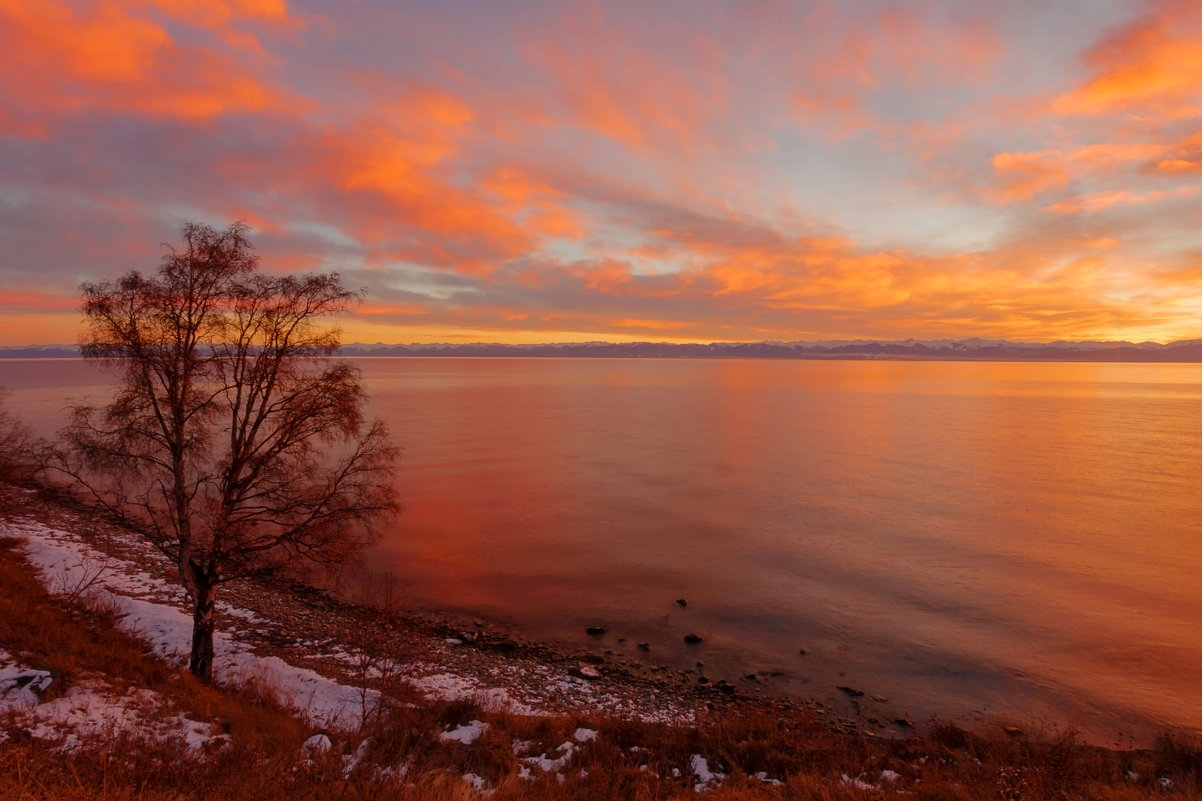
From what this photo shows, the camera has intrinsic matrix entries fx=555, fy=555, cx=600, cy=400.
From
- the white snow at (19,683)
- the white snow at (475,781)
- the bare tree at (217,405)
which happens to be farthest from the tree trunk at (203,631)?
the white snow at (475,781)

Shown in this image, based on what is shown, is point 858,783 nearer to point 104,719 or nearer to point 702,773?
point 702,773

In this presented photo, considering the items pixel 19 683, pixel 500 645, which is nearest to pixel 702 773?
pixel 500 645

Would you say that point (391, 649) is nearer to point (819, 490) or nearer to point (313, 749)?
point (313, 749)

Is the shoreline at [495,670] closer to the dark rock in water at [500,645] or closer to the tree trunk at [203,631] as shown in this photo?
the dark rock in water at [500,645]

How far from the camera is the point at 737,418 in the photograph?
346 ft

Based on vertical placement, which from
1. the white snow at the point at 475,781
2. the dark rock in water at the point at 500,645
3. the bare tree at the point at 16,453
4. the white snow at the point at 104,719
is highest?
the bare tree at the point at 16,453

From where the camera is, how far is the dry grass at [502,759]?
10633mm

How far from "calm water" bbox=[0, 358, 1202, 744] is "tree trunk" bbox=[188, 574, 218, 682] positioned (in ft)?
37.1

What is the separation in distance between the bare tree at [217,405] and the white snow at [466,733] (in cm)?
631

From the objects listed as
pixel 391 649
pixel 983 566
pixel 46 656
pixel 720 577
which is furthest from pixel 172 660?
pixel 983 566

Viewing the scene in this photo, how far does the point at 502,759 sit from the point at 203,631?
10529 millimetres

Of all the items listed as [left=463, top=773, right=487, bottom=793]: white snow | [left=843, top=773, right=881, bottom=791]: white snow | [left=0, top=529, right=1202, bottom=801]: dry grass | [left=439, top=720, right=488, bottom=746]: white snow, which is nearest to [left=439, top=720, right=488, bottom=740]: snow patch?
[left=439, top=720, right=488, bottom=746]: white snow

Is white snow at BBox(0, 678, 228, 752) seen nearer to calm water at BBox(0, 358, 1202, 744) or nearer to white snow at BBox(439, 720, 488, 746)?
white snow at BBox(439, 720, 488, 746)

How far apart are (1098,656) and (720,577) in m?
17.0
